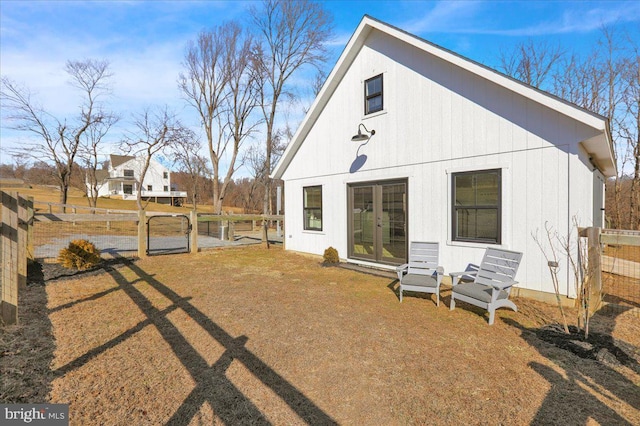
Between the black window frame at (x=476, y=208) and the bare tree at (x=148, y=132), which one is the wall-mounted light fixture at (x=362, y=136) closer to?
the black window frame at (x=476, y=208)

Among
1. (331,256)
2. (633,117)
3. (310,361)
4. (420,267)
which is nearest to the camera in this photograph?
(310,361)

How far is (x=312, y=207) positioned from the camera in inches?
416

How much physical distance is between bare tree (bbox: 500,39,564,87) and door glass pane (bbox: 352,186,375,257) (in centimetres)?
1679

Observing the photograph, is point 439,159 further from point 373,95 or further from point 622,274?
point 622,274

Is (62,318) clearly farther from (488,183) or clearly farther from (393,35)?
(393,35)

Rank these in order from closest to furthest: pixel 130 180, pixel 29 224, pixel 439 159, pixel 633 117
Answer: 1. pixel 439 159
2. pixel 29 224
3. pixel 633 117
4. pixel 130 180

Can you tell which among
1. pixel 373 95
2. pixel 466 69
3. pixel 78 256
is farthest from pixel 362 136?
pixel 78 256

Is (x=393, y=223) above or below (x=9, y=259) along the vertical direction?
above

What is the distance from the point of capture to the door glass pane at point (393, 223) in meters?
7.85

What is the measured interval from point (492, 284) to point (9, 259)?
23.4 feet

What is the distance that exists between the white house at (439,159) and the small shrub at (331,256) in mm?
292

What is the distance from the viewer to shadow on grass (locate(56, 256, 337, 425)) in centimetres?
247

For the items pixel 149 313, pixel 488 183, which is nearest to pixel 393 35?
pixel 488 183

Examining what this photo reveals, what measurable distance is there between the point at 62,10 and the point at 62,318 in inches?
346
